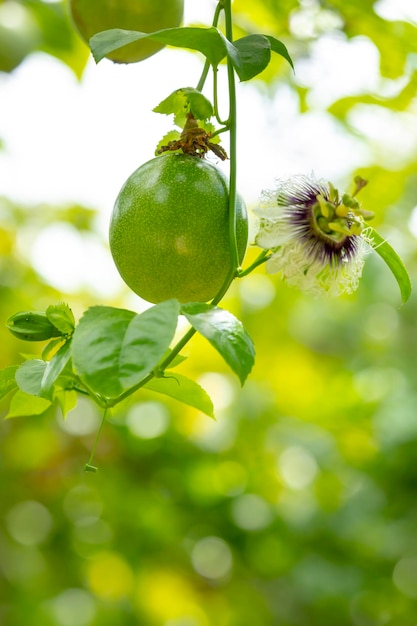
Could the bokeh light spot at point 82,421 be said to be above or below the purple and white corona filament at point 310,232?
below

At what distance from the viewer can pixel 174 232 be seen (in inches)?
30.0

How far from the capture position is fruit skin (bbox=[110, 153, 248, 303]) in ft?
2.50

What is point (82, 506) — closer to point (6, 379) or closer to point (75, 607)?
point (75, 607)

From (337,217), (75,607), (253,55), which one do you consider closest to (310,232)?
(337,217)

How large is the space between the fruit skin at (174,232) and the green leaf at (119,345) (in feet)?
0.49

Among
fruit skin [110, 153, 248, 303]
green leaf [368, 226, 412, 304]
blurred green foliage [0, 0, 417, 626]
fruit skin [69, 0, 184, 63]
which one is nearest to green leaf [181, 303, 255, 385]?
fruit skin [110, 153, 248, 303]

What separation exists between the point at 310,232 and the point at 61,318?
0.24 m

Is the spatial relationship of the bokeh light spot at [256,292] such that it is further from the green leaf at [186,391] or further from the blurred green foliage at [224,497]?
the green leaf at [186,391]

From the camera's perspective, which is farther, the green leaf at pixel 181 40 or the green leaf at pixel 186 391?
the green leaf at pixel 186 391

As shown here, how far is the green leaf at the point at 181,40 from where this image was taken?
0.68 meters

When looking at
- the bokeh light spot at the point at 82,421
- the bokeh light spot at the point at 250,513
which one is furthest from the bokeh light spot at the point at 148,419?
the bokeh light spot at the point at 250,513

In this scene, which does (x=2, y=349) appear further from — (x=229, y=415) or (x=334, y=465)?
(x=334, y=465)

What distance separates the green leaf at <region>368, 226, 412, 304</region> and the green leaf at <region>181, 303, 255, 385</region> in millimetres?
246

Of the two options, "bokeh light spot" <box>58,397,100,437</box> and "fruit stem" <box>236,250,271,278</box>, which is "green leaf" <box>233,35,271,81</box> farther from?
"bokeh light spot" <box>58,397,100,437</box>
